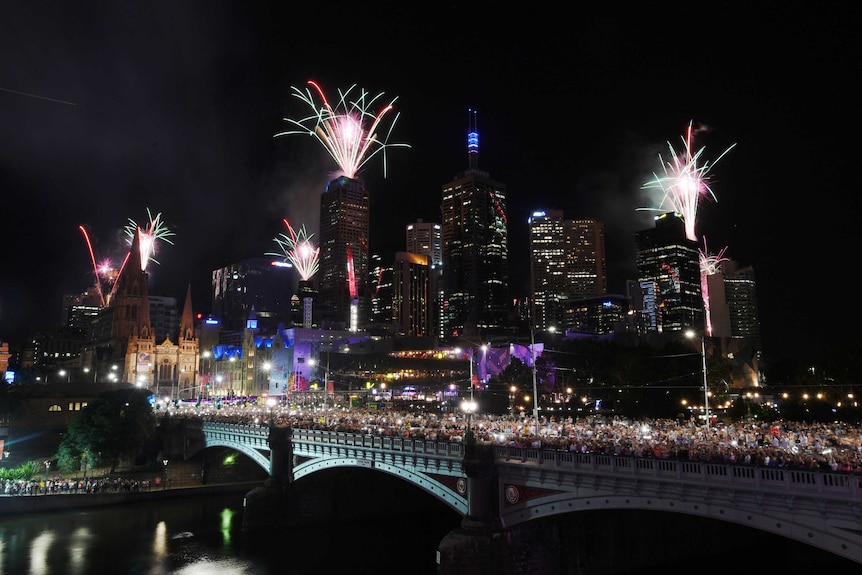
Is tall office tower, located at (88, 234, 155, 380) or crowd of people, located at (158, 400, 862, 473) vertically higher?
tall office tower, located at (88, 234, 155, 380)

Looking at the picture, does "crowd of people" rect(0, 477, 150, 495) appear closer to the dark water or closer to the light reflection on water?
the light reflection on water

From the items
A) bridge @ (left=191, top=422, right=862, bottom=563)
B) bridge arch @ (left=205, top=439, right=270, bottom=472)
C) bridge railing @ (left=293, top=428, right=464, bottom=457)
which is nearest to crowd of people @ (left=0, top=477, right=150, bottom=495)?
bridge arch @ (left=205, top=439, right=270, bottom=472)

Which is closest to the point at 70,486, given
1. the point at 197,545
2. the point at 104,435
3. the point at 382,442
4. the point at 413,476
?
the point at 104,435

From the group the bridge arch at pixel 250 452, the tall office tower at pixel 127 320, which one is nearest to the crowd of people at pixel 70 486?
the bridge arch at pixel 250 452

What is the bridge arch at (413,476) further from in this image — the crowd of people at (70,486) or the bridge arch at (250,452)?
the crowd of people at (70,486)

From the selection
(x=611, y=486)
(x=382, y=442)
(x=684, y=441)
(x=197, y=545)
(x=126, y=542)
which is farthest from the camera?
(x=126, y=542)

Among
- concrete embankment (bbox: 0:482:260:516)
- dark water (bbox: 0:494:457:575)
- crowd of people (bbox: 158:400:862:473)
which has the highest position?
crowd of people (bbox: 158:400:862:473)

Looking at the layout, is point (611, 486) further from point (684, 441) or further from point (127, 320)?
point (127, 320)
